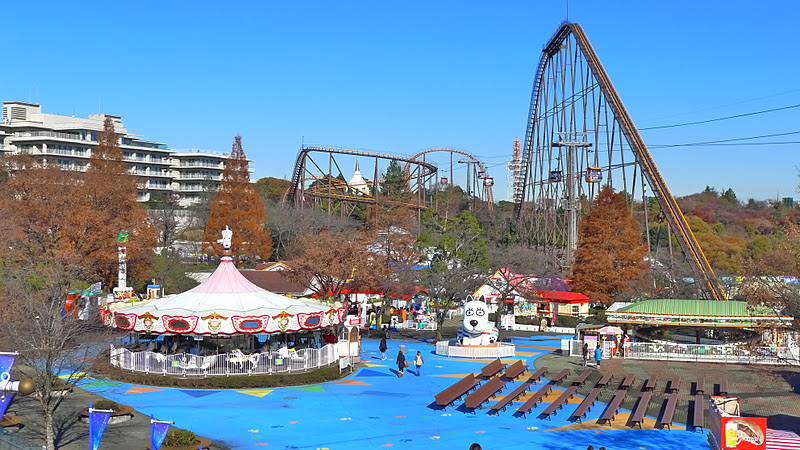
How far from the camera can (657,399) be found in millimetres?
24703

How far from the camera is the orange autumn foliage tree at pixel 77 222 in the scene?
4184 centimetres

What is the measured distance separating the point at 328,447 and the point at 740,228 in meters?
79.7

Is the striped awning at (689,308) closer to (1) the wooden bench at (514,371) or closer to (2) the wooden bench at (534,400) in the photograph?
(1) the wooden bench at (514,371)

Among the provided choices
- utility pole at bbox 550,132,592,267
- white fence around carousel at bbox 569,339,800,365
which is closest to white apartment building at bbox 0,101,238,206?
utility pole at bbox 550,132,592,267

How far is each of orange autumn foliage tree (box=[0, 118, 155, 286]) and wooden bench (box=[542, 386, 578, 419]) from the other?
937 inches

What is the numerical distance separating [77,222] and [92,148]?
49846mm

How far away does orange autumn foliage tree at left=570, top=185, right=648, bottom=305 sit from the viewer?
44688mm

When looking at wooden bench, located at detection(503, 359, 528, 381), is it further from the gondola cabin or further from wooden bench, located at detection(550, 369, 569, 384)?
the gondola cabin

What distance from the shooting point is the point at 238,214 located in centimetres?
5947

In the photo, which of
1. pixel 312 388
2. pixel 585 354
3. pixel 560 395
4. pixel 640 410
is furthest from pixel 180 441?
pixel 585 354

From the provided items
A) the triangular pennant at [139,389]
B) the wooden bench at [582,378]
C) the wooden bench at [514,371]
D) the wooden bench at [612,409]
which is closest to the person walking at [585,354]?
the wooden bench at [582,378]

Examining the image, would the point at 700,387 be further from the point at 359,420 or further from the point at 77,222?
the point at 77,222

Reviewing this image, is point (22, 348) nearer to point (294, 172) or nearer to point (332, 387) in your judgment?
point (332, 387)

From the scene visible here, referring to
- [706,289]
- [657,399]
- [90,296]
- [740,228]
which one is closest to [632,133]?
[706,289]
